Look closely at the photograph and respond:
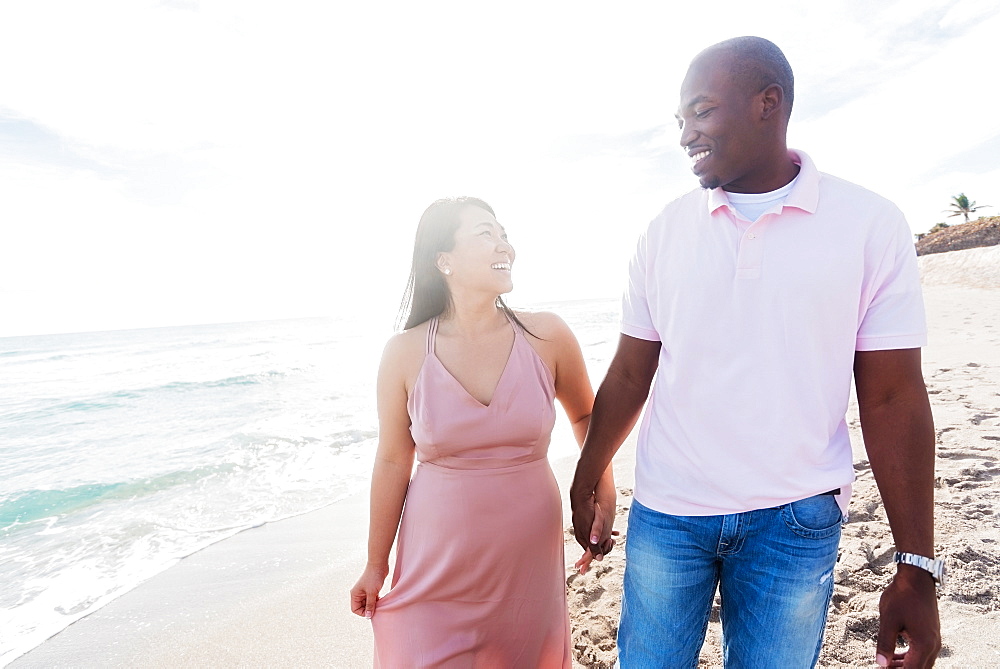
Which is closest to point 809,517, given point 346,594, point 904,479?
point 904,479

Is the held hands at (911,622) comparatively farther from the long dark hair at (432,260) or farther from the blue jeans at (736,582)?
the long dark hair at (432,260)

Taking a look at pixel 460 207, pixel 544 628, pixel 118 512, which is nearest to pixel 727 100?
pixel 460 207

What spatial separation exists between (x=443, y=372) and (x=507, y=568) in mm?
797

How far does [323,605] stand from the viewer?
14.3 ft

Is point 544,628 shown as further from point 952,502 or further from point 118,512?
point 118,512

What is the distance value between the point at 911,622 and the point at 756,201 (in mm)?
1218

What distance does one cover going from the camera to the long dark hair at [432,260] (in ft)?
8.84

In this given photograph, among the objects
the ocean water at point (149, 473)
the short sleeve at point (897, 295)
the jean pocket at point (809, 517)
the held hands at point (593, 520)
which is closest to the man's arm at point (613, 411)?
the held hands at point (593, 520)

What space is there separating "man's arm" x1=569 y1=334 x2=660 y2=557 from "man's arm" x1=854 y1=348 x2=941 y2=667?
2.10ft

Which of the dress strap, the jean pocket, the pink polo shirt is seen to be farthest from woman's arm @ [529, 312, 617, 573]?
the jean pocket

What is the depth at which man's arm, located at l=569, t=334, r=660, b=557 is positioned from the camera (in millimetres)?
2100

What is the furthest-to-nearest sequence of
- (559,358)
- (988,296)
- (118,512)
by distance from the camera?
1. (988,296)
2. (118,512)
3. (559,358)

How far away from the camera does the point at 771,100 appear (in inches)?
70.9

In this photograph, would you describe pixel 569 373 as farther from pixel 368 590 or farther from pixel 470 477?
pixel 368 590
